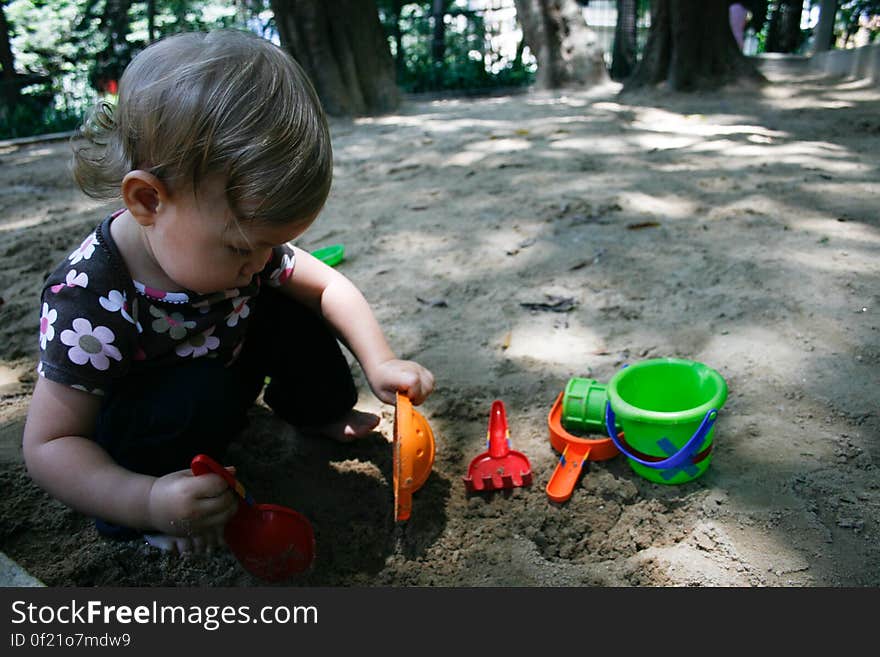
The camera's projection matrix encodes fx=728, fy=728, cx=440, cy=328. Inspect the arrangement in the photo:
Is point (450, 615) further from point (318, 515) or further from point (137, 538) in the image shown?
point (137, 538)

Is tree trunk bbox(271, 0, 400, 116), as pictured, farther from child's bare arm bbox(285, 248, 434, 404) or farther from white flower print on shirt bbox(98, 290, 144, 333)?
white flower print on shirt bbox(98, 290, 144, 333)

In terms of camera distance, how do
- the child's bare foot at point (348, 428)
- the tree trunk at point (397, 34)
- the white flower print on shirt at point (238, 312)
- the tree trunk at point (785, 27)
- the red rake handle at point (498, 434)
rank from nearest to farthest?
the white flower print on shirt at point (238, 312), the red rake handle at point (498, 434), the child's bare foot at point (348, 428), the tree trunk at point (397, 34), the tree trunk at point (785, 27)

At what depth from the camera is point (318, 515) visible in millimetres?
1420

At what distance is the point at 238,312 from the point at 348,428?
373 millimetres

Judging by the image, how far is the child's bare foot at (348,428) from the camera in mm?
1577

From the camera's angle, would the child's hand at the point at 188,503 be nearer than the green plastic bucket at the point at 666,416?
Yes

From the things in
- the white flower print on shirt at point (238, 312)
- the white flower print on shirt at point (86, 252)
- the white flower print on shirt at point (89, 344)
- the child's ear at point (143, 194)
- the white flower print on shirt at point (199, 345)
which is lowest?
the white flower print on shirt at point (199, 345)

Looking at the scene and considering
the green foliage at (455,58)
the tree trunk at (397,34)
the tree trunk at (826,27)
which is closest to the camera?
the tree trunk at (826,27)

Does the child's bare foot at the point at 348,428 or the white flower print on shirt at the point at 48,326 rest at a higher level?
the white flower print on shirt at the point at 48,326

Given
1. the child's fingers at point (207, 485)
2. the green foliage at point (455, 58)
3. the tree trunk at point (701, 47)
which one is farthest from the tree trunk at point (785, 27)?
the child's fingers at point (207, 485)

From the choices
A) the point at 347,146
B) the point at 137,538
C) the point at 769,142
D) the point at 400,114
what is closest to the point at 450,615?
the point at 137,538

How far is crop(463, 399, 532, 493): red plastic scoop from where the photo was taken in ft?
4.62

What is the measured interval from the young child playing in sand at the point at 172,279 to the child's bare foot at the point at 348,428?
0.75 ft

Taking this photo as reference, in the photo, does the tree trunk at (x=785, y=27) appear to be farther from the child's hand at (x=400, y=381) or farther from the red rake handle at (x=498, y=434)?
the child's hand at (x=400, y=381)
